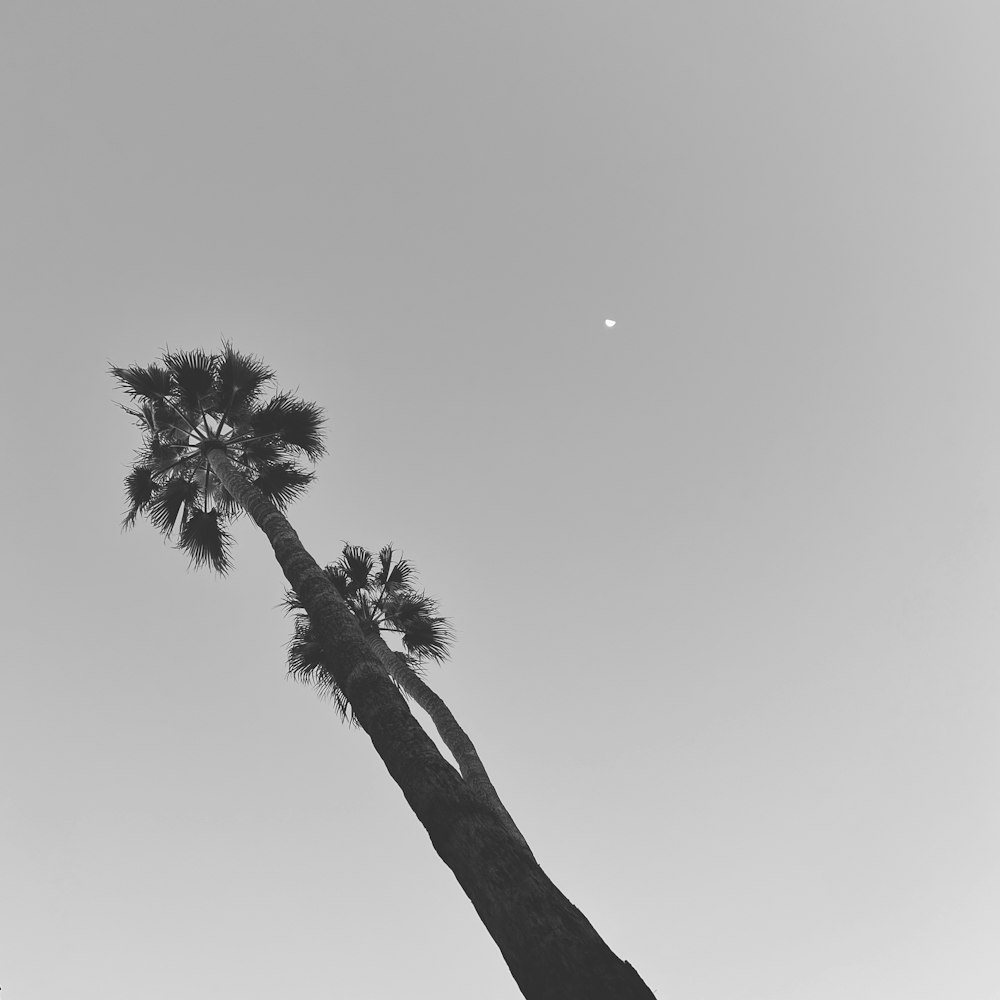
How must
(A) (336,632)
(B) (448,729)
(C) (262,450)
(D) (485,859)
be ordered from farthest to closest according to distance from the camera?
(C) (262,450) → (B) (448,729) → (A) (336,632) → (D) (485,859)

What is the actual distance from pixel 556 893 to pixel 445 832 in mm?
829

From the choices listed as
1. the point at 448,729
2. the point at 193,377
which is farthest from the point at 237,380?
the point at 448,729

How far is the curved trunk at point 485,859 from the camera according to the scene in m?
2.96

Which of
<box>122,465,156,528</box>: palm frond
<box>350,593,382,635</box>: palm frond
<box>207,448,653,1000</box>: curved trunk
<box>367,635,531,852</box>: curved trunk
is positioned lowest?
<box>207,448,653,1000</box>: curved trunk

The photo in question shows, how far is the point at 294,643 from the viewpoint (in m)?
13.9

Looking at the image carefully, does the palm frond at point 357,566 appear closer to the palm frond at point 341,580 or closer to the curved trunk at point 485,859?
the palm frond at point 341,580

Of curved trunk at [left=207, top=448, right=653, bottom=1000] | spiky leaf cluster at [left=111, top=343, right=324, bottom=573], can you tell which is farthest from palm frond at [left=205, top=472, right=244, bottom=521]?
curved trunk at [left=207, top=448, right=653, bottom=1000]

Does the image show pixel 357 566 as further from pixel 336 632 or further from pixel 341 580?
pixel 336 632

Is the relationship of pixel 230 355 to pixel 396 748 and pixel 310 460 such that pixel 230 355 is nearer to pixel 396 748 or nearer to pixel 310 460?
pixel 310 460

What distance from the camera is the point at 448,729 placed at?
10039 mm

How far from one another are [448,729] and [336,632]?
184 inches

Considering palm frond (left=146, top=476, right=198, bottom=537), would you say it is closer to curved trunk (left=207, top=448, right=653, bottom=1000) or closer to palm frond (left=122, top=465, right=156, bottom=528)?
palm frond (left=122, top=465, right=156, bottom=528)

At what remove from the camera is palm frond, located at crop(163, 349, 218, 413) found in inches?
480

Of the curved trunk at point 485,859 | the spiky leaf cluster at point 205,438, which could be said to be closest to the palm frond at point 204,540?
the spiky leaf cluster at point 205,438
